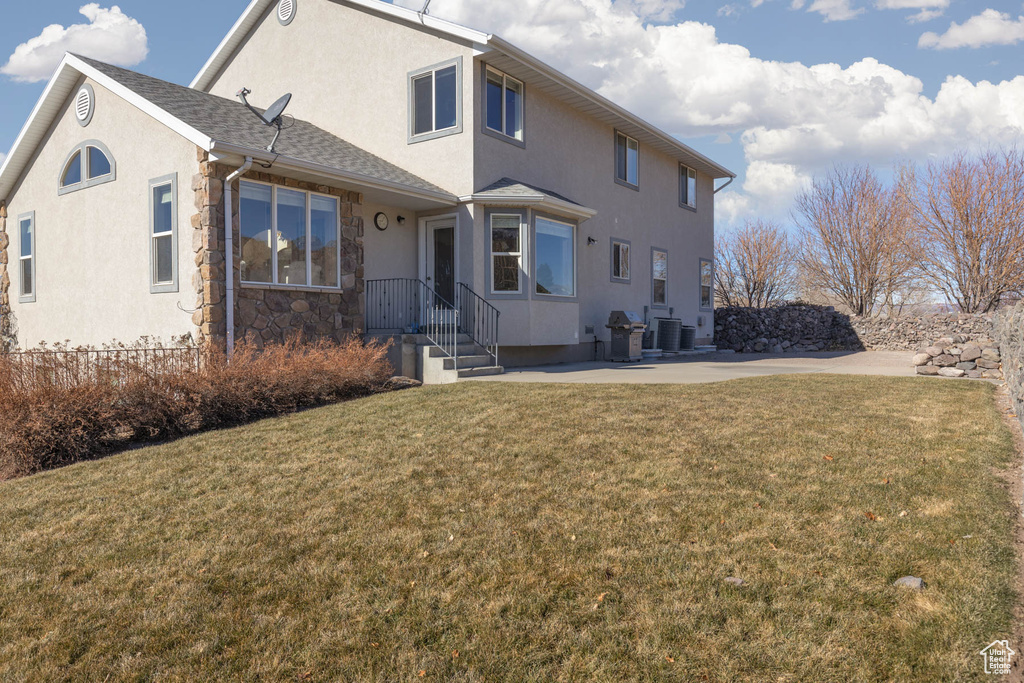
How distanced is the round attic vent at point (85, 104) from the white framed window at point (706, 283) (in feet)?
53.9

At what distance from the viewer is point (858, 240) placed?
24.0 meters

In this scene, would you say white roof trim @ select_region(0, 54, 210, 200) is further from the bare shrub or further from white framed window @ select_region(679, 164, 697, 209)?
white framed window @ select_region(679, 164, 697, 209)

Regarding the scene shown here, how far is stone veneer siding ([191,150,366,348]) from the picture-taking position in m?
9.37

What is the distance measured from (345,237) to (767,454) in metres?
7.90

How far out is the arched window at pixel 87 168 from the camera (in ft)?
37.3

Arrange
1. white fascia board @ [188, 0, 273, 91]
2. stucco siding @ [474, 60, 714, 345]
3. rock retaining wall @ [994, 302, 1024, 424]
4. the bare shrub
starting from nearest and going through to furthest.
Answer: the bare shrub
rock retaining wall @ [994, 302, 1024, 424]
stucco siding @ [474, 60, 714, 345]
white fascia board @ [188, 0, 273, 91]

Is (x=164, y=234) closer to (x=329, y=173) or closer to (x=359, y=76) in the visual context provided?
(x=329, y=173)

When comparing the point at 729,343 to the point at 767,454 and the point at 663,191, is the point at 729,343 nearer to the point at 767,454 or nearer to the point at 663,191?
the point at 663,191

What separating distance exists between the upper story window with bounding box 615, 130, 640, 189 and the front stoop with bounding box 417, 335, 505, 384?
25.0 feet

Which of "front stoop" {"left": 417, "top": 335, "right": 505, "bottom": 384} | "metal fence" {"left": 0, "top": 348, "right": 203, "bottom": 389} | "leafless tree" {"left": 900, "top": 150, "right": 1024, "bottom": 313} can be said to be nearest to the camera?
"metal fence" {"left": 0, "top": 348, "right": 203, "bottom": 389}

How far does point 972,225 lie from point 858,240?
12.2 ft

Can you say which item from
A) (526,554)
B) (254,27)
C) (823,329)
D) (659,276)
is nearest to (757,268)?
(823,329)

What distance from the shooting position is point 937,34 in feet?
51.1

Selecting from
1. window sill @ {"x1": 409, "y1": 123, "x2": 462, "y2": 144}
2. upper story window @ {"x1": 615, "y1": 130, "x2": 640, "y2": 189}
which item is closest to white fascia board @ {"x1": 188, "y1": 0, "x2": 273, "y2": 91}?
window sill @ {"x1": 409, "y1": 123, "x2": 462, "y2": 144}
